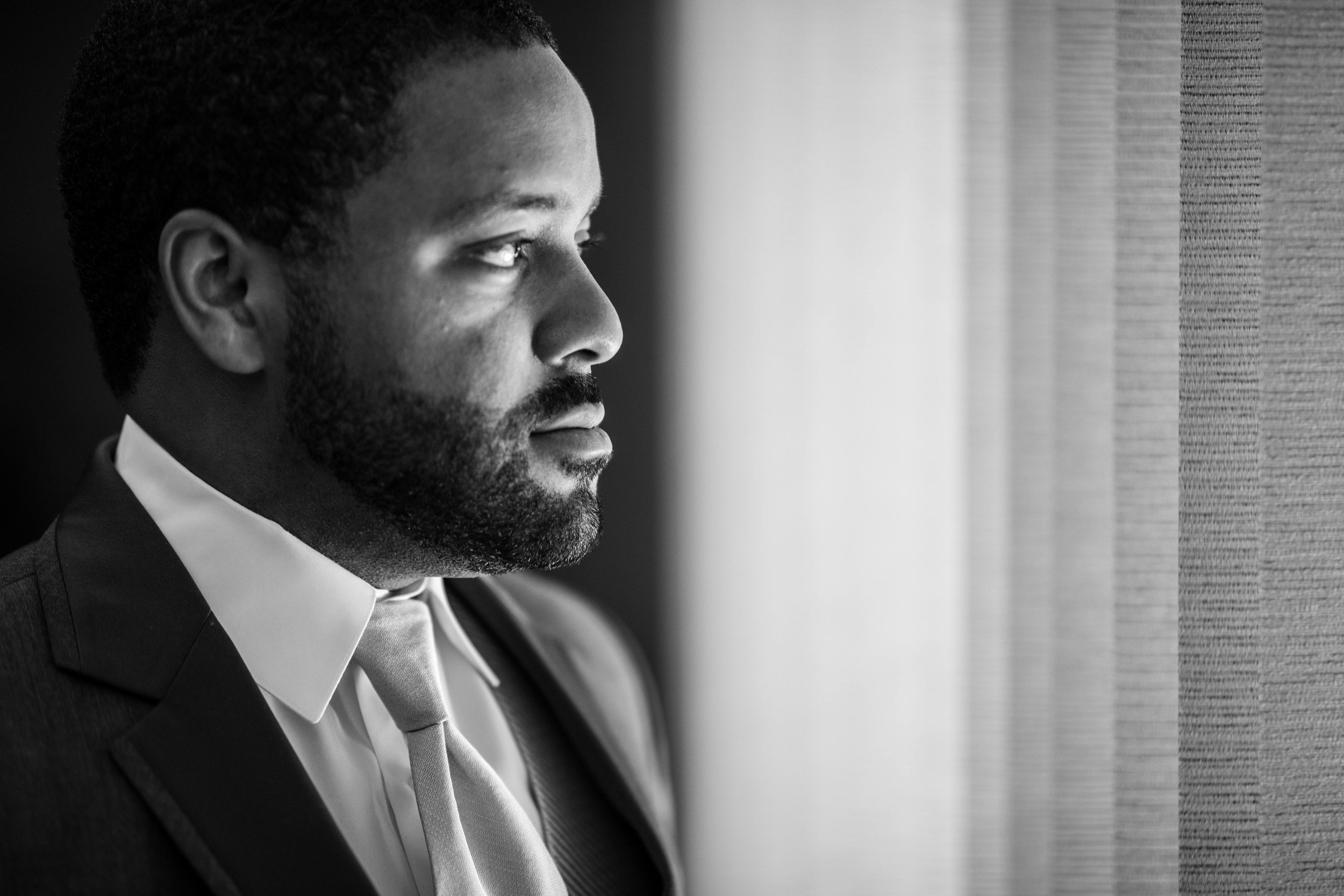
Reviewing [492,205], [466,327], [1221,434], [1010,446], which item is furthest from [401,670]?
[1010,446]

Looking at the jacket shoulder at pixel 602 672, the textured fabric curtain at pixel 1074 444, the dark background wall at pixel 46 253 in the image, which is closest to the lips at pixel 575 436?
the jacket shoulder at pixel 602 672

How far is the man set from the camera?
33.5 inches

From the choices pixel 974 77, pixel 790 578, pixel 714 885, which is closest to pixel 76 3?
pixel 974 77

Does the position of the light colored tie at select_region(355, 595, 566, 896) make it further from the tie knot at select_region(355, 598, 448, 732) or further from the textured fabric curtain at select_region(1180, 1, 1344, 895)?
the textured fabric curtain at select_region(1180, 1, 1344, 895)

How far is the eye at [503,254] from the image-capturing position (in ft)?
2.95

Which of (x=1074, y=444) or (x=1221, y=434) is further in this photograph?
(x=1074, y=444)

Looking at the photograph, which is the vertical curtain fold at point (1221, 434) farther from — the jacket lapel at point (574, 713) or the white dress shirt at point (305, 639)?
the white dress shirt at point (305, 639)

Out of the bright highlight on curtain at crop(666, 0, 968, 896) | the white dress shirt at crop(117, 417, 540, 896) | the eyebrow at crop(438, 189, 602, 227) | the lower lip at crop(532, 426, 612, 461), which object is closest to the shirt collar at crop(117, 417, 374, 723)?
the white dress shirt at crop(117, 417, 540, 896)

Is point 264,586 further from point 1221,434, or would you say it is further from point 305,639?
point 1221,434

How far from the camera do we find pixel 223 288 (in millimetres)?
909

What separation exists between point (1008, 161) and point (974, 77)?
171mm

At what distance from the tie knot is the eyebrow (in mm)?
365

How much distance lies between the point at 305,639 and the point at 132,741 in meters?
0.16

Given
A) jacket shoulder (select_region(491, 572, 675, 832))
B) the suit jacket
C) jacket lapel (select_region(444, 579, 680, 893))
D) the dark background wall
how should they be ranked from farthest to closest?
1. the dark background wall
2. jacket shoulder (select_region(491, 572, 675, 832))
3. jacket lapel (select_region(444, 579, 680, 893))
4. the suit jacket
